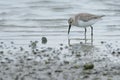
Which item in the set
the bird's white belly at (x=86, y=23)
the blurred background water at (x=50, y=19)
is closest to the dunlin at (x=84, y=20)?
the bird's white belly at (x=86, y=23)

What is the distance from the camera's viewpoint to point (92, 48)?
11906 mm

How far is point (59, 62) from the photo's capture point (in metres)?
10.1

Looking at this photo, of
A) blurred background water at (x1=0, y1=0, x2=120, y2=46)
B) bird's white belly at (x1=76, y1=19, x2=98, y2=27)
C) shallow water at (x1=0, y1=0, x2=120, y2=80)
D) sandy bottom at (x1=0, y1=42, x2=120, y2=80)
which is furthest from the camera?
bird's white belly at (x1=76, y1=19, x2=98, y2=27)

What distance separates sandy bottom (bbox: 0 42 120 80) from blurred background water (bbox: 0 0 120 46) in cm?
81

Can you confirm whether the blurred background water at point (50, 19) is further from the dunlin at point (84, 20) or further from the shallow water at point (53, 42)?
the dunlin at point (84, 20)

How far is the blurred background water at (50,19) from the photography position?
44.1 feet

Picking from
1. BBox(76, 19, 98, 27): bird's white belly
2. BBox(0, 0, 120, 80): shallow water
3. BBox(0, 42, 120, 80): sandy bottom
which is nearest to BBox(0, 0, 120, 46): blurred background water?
BBox(0, 0, 120, 80): shallow water

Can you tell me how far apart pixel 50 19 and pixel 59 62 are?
610 centimetres

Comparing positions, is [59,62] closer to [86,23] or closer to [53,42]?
[53,42]

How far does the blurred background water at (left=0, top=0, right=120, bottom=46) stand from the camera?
13430 mm

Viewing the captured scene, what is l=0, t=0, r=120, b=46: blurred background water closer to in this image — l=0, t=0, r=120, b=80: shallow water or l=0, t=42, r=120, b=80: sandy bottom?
l=0, t=0, r=120, b=80: shallow water

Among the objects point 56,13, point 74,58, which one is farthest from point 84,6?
point 74,58

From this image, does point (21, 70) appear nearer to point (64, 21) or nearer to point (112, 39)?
point (112, 39)

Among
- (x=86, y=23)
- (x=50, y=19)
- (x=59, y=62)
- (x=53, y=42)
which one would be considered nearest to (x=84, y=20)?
(x=86, y=23)
